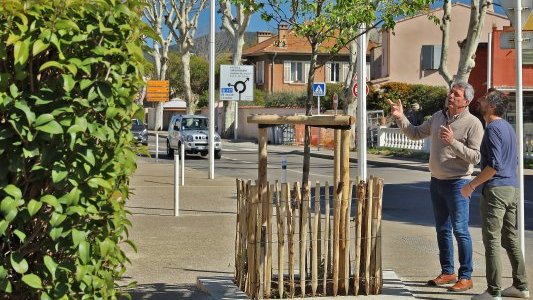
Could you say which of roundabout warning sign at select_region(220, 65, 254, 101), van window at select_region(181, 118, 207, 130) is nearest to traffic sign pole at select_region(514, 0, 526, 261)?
roundabout warning sign at select_region(220, 65, 254, 101)

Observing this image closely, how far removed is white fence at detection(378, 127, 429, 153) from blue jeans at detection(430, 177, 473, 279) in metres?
28.9

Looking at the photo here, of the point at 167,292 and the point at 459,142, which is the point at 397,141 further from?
the point at 167,292

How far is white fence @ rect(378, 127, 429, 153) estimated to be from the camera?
37.7m

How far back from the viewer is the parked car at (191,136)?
36000 millimetres

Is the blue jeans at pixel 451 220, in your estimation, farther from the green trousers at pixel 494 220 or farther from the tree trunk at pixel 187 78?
the tree trunk at pixel 187 78

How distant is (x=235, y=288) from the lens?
7648 mm

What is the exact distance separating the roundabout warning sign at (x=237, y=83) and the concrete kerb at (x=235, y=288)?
63.8 ft

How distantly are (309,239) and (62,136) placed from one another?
3.56 metres

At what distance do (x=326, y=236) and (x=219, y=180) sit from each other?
1535 cm

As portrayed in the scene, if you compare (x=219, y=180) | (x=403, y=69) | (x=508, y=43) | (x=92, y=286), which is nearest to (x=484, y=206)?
(x=508, y=43)

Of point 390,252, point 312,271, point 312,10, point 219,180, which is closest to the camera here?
point 312,271

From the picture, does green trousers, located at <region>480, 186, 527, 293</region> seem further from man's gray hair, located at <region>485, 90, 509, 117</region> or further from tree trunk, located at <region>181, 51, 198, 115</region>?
tree trunk, located at <region>181, 51, 198, 115</region>

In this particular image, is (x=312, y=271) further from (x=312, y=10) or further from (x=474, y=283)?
(x=312, y=10)

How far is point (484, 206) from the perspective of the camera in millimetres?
7480
